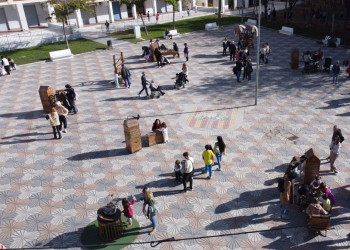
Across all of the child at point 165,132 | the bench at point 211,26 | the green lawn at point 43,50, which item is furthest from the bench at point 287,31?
the child at point 165,132

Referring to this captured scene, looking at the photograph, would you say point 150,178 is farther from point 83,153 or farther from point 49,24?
point 49,24

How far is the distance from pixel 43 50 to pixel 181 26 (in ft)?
53.1

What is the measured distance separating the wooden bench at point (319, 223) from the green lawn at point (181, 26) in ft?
91.4

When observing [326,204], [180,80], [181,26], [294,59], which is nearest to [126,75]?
[180,80]

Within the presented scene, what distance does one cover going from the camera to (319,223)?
9547 millimetres

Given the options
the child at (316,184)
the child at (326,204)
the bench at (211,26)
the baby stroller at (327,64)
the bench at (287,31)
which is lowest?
the child at (326,204)

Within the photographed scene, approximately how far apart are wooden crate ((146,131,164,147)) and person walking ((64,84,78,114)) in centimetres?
570

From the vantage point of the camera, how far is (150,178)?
1254 cm

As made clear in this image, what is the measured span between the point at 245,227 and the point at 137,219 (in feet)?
11.2

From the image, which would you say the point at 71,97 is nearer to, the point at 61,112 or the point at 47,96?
the point at 47,96

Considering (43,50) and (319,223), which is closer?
(319,223)

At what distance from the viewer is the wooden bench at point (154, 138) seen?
14.5 metres

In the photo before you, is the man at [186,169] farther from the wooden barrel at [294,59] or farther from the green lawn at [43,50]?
the green lawn at [43,50]

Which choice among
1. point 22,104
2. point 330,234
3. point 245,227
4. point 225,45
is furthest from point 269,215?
point 225,45
